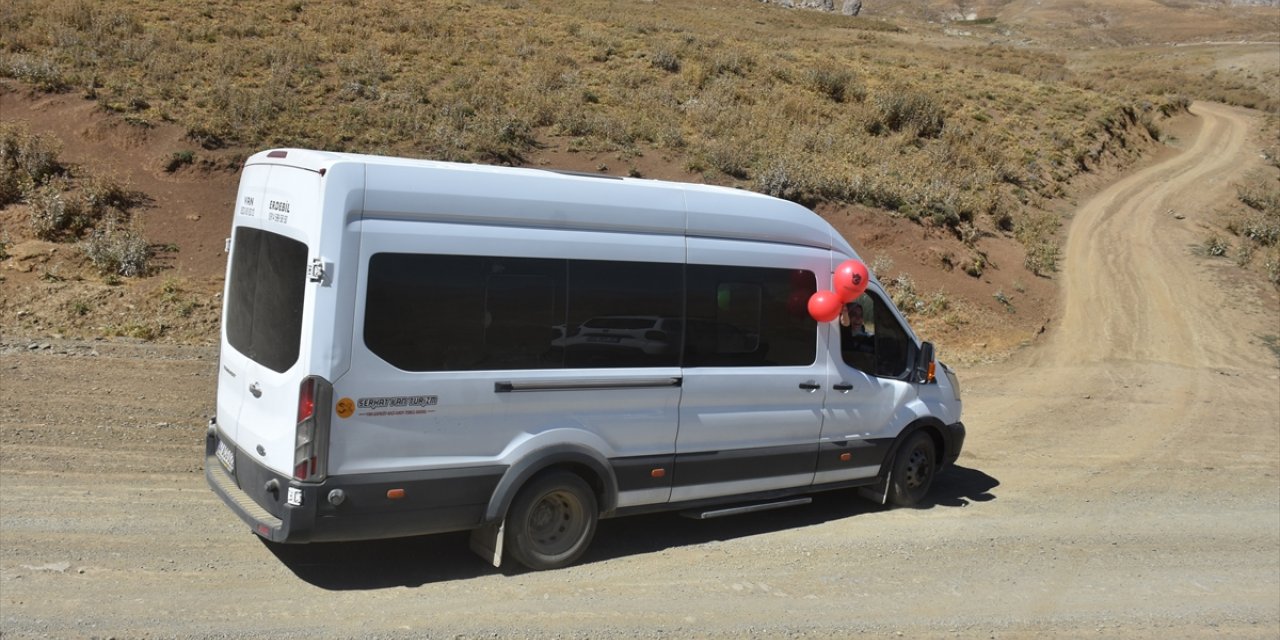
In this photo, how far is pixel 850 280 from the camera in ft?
24.5

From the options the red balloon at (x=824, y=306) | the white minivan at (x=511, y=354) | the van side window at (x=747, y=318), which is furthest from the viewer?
the red balloon at (x=824, y=306)

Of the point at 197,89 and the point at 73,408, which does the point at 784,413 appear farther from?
the point at 197,89

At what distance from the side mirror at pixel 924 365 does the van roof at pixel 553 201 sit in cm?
149

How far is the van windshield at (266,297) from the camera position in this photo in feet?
18.1

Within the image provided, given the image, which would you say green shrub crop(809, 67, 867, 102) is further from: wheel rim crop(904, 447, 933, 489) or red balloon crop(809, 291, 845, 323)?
red balloon crop(809, 291, 845, 323)

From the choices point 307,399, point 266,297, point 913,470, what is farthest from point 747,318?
point 266,297

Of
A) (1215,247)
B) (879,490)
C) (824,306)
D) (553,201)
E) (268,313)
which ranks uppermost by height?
(1215,247)

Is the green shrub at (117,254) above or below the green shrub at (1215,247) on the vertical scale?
below

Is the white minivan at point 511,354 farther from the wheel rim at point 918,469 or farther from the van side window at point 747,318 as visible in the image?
the wheel rim at point 918,469

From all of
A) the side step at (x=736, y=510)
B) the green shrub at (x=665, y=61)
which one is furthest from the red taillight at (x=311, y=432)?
the green shrub at (x=665, y=61)

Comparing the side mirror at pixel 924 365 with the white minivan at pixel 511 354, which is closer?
the white minivan at pixel 511 354

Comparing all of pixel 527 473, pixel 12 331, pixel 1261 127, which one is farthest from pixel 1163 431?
pixel 1261 127

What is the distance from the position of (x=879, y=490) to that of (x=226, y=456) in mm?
5252

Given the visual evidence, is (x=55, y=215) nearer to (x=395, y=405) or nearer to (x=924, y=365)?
(x=395, y=405)
